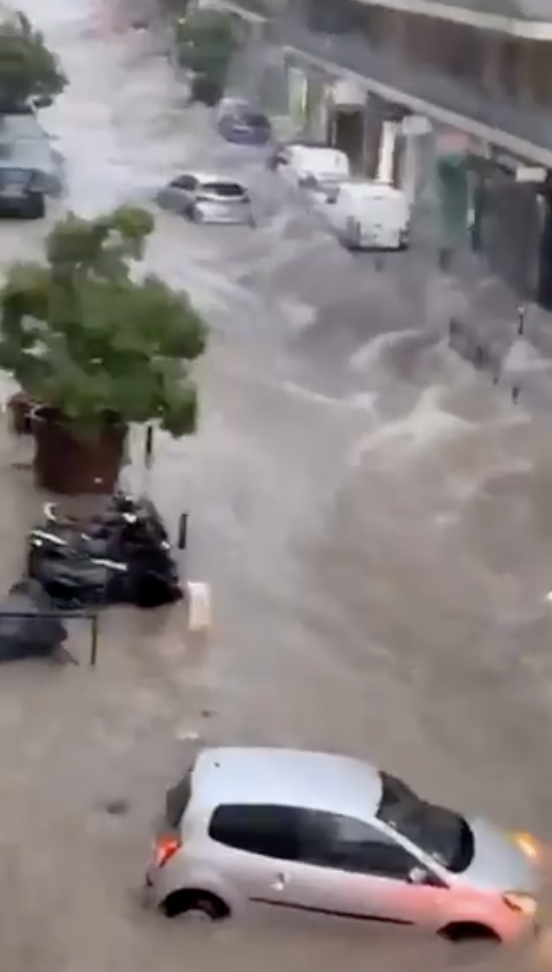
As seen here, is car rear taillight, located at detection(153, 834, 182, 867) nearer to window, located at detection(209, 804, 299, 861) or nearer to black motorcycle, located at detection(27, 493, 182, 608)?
window, located at detection(209, 804, 299, 861)

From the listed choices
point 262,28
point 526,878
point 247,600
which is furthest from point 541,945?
point 262,28

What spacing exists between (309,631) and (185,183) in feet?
71.1

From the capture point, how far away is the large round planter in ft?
63.4

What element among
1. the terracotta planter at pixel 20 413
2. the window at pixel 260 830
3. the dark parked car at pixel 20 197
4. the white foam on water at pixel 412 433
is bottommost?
the dark parked car at pixel 20 197

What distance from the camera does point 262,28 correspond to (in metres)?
49.3

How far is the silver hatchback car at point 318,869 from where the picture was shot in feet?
36.1

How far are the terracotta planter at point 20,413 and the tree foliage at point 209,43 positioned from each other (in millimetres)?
27497

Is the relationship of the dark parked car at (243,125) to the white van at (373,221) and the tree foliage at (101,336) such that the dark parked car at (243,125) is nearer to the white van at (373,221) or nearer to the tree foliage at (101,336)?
the white van at (373,221)

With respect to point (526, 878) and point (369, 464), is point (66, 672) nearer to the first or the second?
point (526, 878)

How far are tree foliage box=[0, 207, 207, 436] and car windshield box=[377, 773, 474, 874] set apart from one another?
703 cm

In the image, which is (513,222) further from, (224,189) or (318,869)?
(318,869)

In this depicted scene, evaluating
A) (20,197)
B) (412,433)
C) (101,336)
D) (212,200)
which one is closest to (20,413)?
(101,336)

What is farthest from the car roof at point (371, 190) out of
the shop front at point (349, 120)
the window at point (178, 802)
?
the window at point (178, 802)

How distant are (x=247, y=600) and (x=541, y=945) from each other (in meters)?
6.43
